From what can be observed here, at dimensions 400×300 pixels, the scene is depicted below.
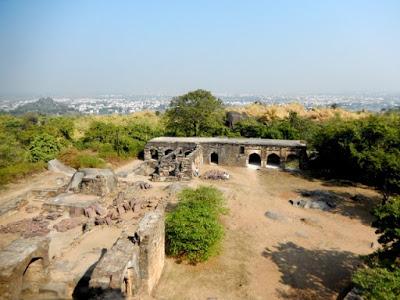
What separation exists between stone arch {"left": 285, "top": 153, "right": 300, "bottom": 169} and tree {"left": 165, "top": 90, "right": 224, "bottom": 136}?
30.7 ft

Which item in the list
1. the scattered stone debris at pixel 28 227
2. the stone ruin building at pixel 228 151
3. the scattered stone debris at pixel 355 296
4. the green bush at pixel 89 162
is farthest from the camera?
the stone ruin building at pixel 228 151

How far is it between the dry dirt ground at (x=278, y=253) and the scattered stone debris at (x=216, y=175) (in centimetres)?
256

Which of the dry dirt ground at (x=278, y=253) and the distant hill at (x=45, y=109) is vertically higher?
the distant hill at (x=45, y=109)

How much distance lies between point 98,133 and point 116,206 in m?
15.0

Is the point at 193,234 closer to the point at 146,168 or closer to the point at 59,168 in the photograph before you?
the point at 146,168

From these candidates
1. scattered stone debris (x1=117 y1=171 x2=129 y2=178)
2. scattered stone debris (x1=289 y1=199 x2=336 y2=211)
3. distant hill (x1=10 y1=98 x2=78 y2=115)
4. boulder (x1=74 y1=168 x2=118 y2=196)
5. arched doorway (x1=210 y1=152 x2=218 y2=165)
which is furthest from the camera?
distant hill (x1=10 y1=98 x2=78 y2=115)

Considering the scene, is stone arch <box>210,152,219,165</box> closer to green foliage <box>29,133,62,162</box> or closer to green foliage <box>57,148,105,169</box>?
green foliage <box>57,148,105,169</box>

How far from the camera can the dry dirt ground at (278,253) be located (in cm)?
1052

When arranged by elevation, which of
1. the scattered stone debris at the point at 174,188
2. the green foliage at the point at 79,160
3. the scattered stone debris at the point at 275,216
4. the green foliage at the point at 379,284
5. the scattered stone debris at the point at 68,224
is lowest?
the scattered stone debris at the point at 275,216

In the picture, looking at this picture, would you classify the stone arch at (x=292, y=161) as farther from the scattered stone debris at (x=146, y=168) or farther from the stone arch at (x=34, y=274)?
the stone arch at (x=34, y=274)

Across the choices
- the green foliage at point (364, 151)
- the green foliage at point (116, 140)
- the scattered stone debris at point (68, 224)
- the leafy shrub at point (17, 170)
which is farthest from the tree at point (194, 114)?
the scattered stone debris at point (68, 224)

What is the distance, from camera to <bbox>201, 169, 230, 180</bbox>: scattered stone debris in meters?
22.8

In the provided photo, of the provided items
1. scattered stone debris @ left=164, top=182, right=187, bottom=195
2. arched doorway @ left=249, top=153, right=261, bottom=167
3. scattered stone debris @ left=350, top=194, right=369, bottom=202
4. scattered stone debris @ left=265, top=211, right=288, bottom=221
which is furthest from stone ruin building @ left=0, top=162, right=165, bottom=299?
scattered stone debris @ left=350, top=194, right=369, bottom=202

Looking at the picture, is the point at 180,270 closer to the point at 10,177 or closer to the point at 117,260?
the point at 117,260
